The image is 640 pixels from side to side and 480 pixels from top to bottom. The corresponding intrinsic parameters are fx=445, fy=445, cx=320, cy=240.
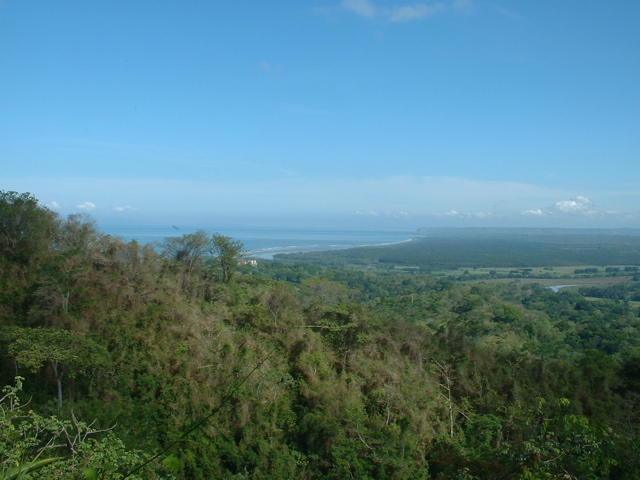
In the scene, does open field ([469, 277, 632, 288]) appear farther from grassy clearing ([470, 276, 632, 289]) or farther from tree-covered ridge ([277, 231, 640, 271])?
tree-covered ridge ([277, 231, 640, 271])

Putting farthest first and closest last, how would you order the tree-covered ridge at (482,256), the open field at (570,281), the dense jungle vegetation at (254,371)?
the tree-covered ridge at (482,256) → the open field at (570,281) → the dense jungle vegetation at (254,371)

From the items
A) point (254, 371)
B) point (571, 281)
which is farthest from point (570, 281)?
point (254, 371)

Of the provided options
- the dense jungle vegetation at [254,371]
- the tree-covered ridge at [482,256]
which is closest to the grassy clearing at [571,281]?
the tree-covered ridge at [482,256]

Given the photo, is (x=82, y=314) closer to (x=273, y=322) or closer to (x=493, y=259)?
(x=273, y=322)

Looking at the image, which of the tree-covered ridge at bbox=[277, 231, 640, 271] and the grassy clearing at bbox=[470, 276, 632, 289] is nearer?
the grassy clearing at bbox=[470, 276, 632, 289]

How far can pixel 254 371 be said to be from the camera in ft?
26.3

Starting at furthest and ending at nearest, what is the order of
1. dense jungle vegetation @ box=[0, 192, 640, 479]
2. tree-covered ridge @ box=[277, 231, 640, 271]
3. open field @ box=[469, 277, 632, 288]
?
tree-covered ridge @ box=[277, 231, 640, 271] < open field @ box=[469, 277, 632, 288] < dense jungle vegetation @ box=[0, 192, 640, 479]

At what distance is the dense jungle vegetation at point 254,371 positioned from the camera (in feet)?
28.8

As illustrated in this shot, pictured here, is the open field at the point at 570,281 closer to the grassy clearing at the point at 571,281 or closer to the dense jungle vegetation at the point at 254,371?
the grassy clearing at the point at 571,281

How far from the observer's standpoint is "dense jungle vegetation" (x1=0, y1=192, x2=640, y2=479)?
8766 millimetres

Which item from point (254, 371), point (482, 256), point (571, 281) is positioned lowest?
point (571, 281)

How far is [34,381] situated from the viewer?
30.8 feet

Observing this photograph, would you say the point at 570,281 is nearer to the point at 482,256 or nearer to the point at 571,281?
the point at 571,281

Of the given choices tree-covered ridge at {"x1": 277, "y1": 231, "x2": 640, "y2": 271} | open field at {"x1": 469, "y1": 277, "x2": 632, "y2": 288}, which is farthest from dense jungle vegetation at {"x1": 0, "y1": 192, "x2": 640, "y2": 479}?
tree-covered ridge at {"x1": 277, "y1": 231, "x2": 640, "y2": 271}
